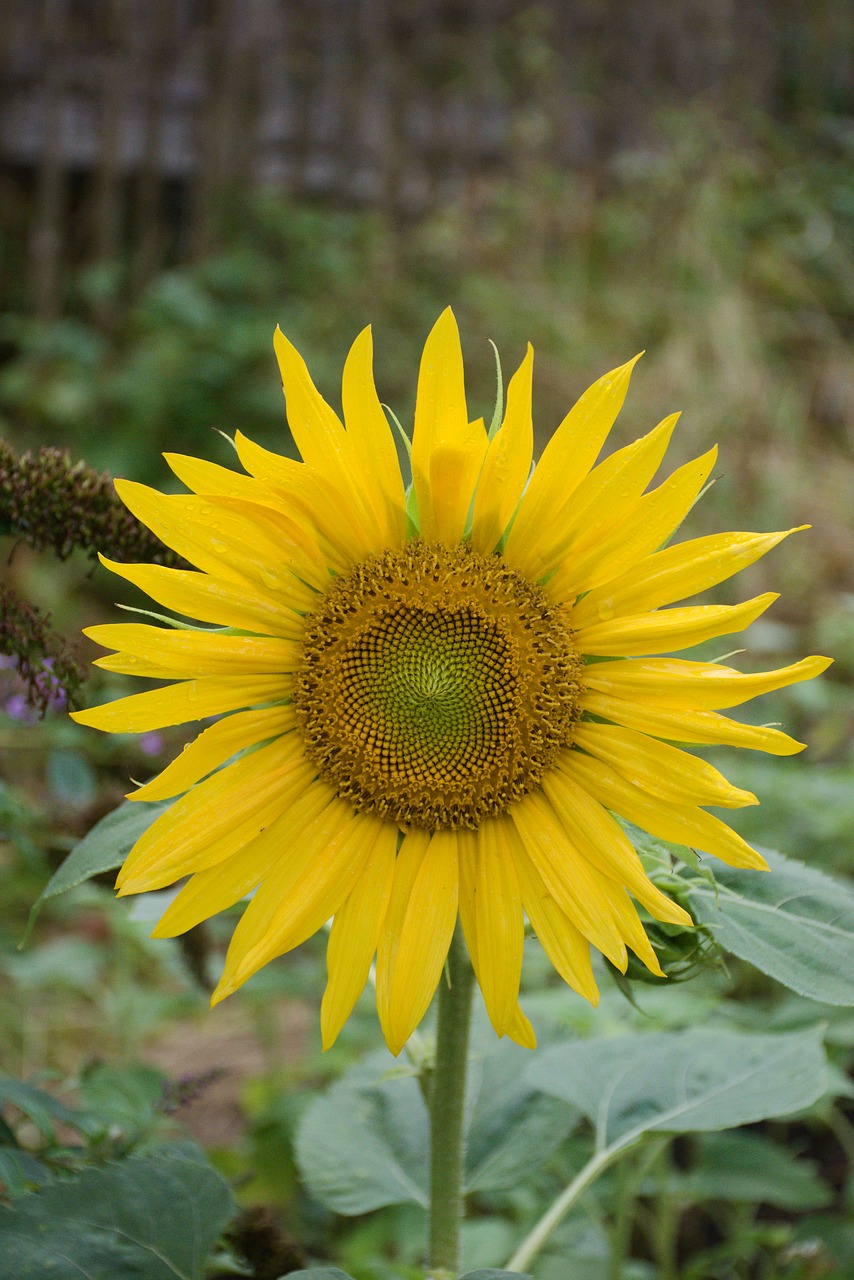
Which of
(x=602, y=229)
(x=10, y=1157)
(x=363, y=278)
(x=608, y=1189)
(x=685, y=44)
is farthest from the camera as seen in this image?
(x=685, y=44)

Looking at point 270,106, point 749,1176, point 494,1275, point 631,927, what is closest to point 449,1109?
point 494,1275

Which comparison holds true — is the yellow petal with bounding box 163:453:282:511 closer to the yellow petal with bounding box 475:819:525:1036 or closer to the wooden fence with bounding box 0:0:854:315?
the yellow petal with bounding box 475:819:525:1036

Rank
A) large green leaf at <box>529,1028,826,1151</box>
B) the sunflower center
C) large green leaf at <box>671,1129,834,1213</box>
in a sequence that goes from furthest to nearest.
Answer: large green leaf at <box>671,1129,834,1213</box>
large green leaf at <box>529,1028,826,1151</box>
the sunflower center

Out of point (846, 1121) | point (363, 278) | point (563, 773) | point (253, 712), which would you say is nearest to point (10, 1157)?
point (253, 712)

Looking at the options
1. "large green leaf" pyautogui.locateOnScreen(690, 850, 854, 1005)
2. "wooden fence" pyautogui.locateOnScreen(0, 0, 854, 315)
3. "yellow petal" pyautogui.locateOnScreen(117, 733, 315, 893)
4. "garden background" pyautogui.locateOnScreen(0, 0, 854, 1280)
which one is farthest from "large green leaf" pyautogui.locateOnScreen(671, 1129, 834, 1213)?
"wooden fence" pyautogui.locateOnScreen(0, 0, 854, 315)

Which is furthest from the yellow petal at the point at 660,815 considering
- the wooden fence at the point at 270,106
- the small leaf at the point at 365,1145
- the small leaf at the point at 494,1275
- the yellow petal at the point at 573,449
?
the wooden fence at the point at 270,106

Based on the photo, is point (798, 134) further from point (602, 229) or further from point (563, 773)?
point (563, 773)

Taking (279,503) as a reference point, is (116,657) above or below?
below
